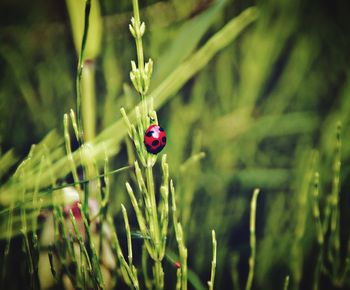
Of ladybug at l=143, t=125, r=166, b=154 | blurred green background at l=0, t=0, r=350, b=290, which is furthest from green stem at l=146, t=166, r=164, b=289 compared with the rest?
blurred green background at l=0, t=0, r=350, b=290

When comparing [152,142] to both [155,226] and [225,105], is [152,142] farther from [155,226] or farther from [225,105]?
[225,105]

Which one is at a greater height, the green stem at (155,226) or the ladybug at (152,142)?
the ladybug at (152,142)

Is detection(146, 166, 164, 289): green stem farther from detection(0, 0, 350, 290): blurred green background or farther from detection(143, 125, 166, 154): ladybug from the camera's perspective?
detection(0, 0, 350, 290): blurred green background

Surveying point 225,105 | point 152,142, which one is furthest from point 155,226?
point 225,105

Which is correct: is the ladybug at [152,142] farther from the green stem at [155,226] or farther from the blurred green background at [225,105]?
the blurred green background at [225,105]

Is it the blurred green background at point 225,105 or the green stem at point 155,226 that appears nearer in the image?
the green stem at point 155,226

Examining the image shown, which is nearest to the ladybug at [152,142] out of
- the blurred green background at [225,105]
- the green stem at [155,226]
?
the green stem at [155,226]

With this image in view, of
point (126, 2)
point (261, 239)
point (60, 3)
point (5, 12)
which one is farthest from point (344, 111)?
point (5, 12)

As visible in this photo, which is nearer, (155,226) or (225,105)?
(155,226)

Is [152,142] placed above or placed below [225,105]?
below
